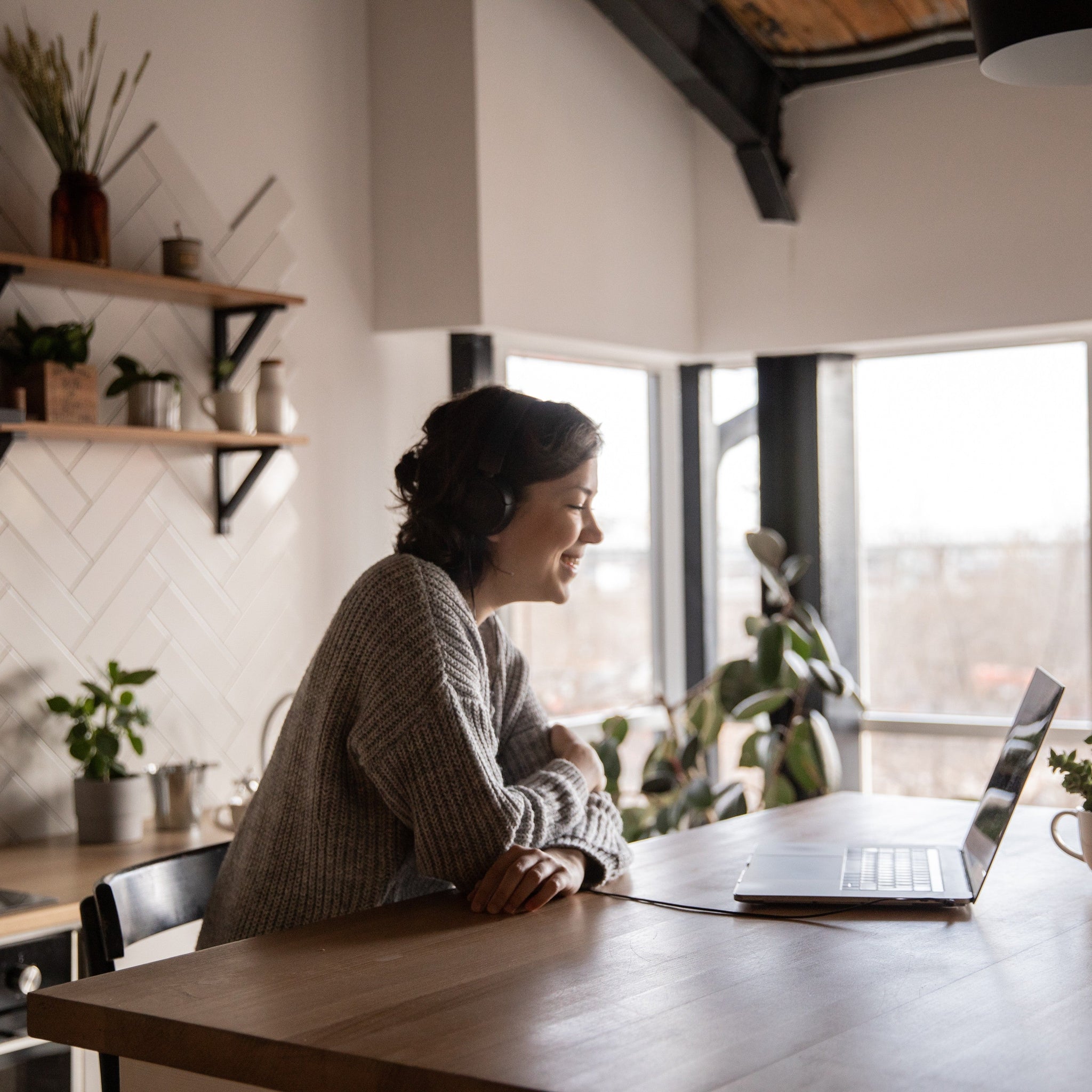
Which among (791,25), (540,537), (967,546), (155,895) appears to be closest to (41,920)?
(155,895)

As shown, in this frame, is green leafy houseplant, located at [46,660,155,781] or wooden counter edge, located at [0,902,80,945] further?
green leafy houseplant, located at [46,660,155,781]

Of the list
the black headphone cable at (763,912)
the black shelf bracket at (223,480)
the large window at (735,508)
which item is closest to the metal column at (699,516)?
the large window at (735,508)

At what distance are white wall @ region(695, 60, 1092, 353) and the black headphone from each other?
2118 mm

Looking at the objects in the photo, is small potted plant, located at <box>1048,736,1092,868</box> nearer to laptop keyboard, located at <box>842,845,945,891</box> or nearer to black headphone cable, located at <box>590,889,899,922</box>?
laptop keyboard, located at <box>842,845,945,891</box>

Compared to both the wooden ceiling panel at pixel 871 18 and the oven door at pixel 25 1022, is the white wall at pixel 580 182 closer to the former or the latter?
the wooden ceiling panel at pixel 871 18

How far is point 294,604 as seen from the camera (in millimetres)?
3219

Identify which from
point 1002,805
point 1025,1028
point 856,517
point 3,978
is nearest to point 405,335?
point 856,517

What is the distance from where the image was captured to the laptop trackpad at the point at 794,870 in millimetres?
1607

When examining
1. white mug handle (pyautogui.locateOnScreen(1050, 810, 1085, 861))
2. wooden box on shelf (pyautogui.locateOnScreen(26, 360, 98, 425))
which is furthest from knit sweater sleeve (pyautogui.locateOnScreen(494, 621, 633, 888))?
wooden box on shelf (pyautogui.locateOnScreen(26, 360, 98, 425))

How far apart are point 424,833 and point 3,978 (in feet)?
2.78

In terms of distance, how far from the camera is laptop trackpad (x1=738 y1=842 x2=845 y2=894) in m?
1.61

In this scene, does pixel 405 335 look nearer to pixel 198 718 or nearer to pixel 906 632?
pixel 198 718

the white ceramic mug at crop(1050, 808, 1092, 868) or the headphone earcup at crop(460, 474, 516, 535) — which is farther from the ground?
the headphone earcup at crop(460, 474, 516, 535)

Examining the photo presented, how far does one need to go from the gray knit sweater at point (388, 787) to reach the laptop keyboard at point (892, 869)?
0.95ft
